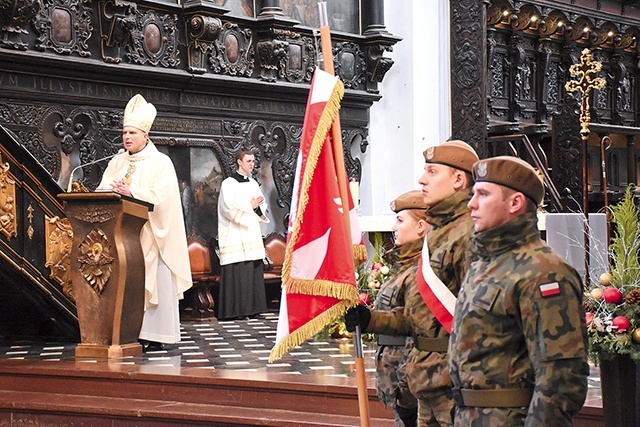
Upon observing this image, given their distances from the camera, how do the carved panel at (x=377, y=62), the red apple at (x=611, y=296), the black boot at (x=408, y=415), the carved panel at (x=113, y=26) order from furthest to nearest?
the carved panel at (x=377, y=62)
the carved panel at (x=113, y=26)
the red apple at (x=611, y=296)
the black boot at (x=408, y=415)

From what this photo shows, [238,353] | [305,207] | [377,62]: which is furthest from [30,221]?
[377,62]

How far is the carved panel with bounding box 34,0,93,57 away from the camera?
1095cm

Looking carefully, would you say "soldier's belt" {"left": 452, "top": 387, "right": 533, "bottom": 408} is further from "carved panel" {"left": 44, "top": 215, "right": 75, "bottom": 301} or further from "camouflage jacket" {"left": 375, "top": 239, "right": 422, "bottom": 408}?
"carved panel" {"left": 44, "top": 215, "right": 75, "bottom": 301}

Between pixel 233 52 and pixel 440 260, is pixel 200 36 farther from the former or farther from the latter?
pixel 440 260

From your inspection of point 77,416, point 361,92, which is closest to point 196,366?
point 77,416

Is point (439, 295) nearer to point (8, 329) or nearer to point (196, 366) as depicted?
point (196, 366)

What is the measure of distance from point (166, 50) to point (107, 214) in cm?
392

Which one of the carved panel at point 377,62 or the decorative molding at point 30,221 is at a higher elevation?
the carved panel at point 377,62

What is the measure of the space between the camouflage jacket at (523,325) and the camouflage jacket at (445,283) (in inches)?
18.6

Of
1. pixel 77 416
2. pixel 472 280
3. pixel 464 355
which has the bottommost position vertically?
pixel 77 416

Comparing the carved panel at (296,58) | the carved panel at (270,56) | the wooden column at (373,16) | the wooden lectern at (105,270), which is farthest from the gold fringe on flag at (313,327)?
the wooden column at (373,16)

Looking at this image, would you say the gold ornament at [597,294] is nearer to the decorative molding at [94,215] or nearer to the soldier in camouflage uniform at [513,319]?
the soldier in camouflage uniform at [513,319]

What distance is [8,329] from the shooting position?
10.1 metres

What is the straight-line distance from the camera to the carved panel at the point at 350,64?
14141 millimetres
